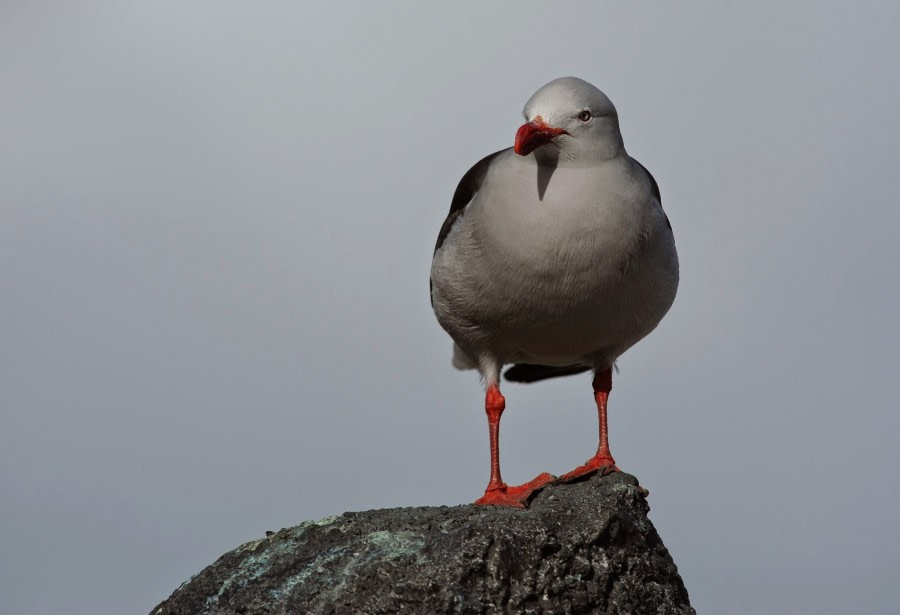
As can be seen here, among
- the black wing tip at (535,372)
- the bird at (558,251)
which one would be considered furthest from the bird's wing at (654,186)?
the black wing tip at (535,372)

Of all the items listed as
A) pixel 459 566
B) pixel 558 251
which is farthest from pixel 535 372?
pixel 459 566

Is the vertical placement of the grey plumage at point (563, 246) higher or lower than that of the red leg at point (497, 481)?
higher

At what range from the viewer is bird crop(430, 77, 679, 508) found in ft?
30.1

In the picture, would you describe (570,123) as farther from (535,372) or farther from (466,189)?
(535,372)

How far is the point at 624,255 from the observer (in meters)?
9.32

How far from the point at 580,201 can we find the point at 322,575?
2781 mm

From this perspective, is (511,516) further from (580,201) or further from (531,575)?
(580,201)

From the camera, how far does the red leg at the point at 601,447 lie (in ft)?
32.2

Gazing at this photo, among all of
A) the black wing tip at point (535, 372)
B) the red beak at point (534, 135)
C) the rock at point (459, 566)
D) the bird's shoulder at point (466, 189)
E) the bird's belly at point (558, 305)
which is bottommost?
the rock at point (459, 566)

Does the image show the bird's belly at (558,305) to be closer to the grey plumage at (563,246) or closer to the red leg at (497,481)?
the grey plumage at (563,246)

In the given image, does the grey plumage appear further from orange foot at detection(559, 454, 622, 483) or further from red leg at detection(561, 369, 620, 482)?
orange foot at detection(559, 454, 622, 483)

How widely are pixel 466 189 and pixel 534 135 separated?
1.28 metres

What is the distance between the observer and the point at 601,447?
33.5ft

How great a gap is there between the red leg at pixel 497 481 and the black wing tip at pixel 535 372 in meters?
0.81
